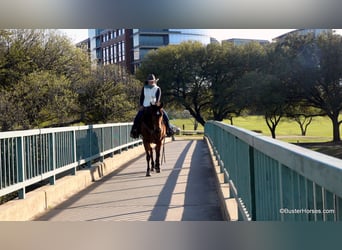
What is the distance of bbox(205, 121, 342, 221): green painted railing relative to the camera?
1.71 m

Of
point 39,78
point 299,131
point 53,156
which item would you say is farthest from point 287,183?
point 299,131

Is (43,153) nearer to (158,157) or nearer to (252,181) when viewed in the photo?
(158,157)

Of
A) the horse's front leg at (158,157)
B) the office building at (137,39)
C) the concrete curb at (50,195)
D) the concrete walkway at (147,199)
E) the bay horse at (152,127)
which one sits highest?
the office building at (137,39)

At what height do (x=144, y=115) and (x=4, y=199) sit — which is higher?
(x=144, y=115)

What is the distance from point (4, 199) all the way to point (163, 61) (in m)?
3.69

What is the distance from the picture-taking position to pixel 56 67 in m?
11.5

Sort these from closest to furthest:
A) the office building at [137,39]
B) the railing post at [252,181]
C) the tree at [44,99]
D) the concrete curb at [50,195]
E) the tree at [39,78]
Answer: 1. the railing post at [252,181]
2. the concrete curb at [50,195]
3. the office building at [137,39]
4. the tree at [39,78]
5. the tree at [44,99]

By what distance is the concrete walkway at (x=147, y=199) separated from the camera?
4363 millimetres

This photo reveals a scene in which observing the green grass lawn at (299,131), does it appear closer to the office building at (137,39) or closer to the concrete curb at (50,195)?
the office building at (137,39)

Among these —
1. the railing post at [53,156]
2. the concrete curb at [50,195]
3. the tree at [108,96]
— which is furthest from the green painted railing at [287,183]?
the tree at [108,96]

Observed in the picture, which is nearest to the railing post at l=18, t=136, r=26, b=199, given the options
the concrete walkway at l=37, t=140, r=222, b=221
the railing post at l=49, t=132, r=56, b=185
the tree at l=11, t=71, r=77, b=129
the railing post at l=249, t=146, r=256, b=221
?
the concrete walkway at l=37, t=140, r=222, b=221
